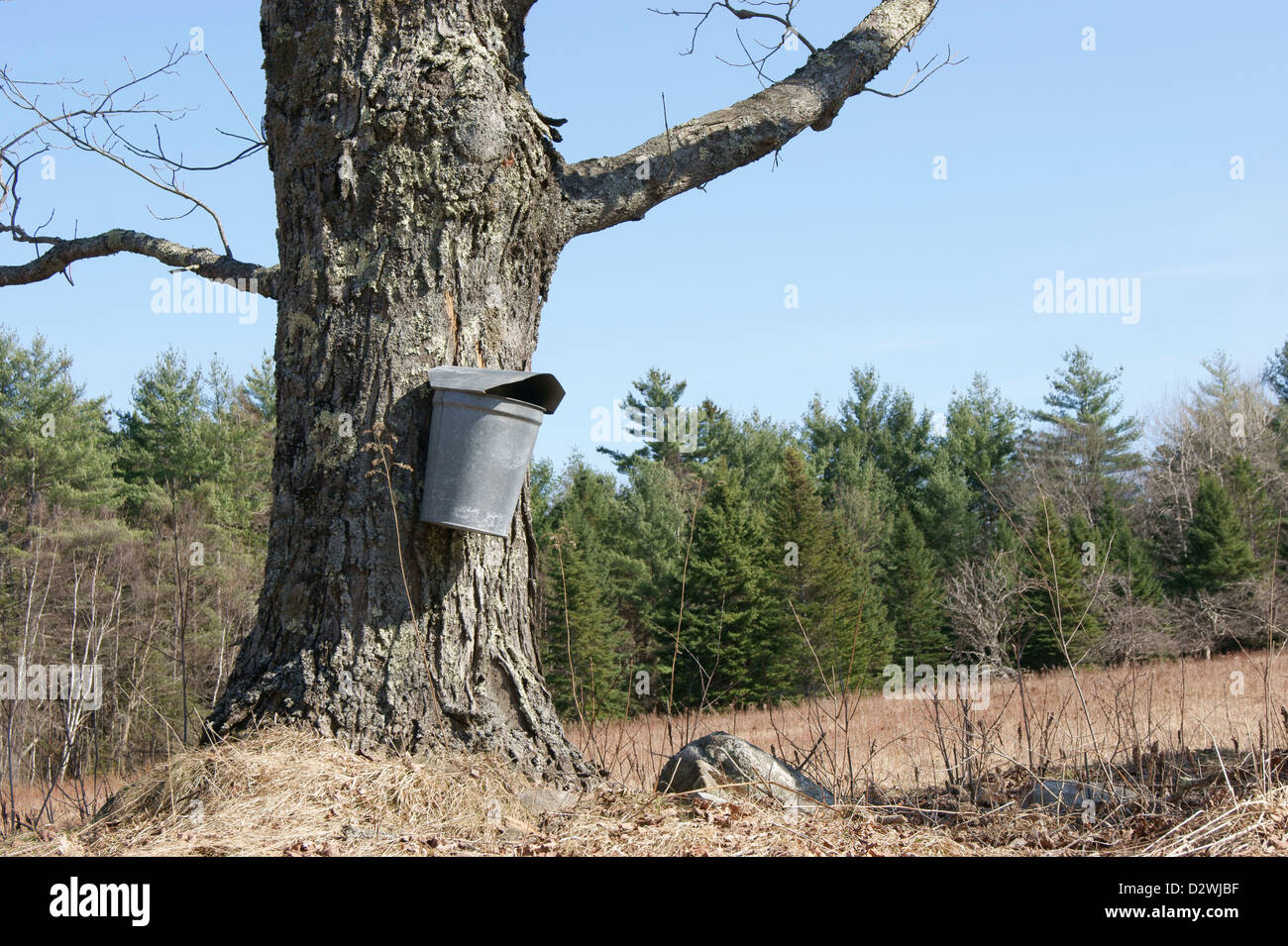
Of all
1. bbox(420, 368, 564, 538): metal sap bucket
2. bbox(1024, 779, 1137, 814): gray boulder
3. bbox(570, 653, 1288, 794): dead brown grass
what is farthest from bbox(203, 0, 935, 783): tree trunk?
bbox(1024, 779, 1137, 814): gray boulder

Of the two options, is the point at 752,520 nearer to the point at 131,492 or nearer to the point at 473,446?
the point at 131,492

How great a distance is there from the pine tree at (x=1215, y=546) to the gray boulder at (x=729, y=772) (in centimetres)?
3144

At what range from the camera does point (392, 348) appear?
11.6ft

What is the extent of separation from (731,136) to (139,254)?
312cm

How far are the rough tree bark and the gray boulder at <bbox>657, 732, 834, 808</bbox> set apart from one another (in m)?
0.60

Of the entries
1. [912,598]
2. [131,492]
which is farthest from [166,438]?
[912,598]

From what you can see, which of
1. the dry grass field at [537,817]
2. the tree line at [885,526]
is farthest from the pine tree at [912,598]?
the dry grass field at [537,817]

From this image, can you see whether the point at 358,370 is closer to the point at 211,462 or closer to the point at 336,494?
the point at 336,494

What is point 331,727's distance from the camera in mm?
3326

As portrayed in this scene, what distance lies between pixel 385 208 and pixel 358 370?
2.04 ft

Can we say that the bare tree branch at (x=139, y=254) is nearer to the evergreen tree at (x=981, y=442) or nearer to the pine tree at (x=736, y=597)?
the pine tree at (x=736, y=597)

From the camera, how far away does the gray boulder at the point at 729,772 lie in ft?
12.6
